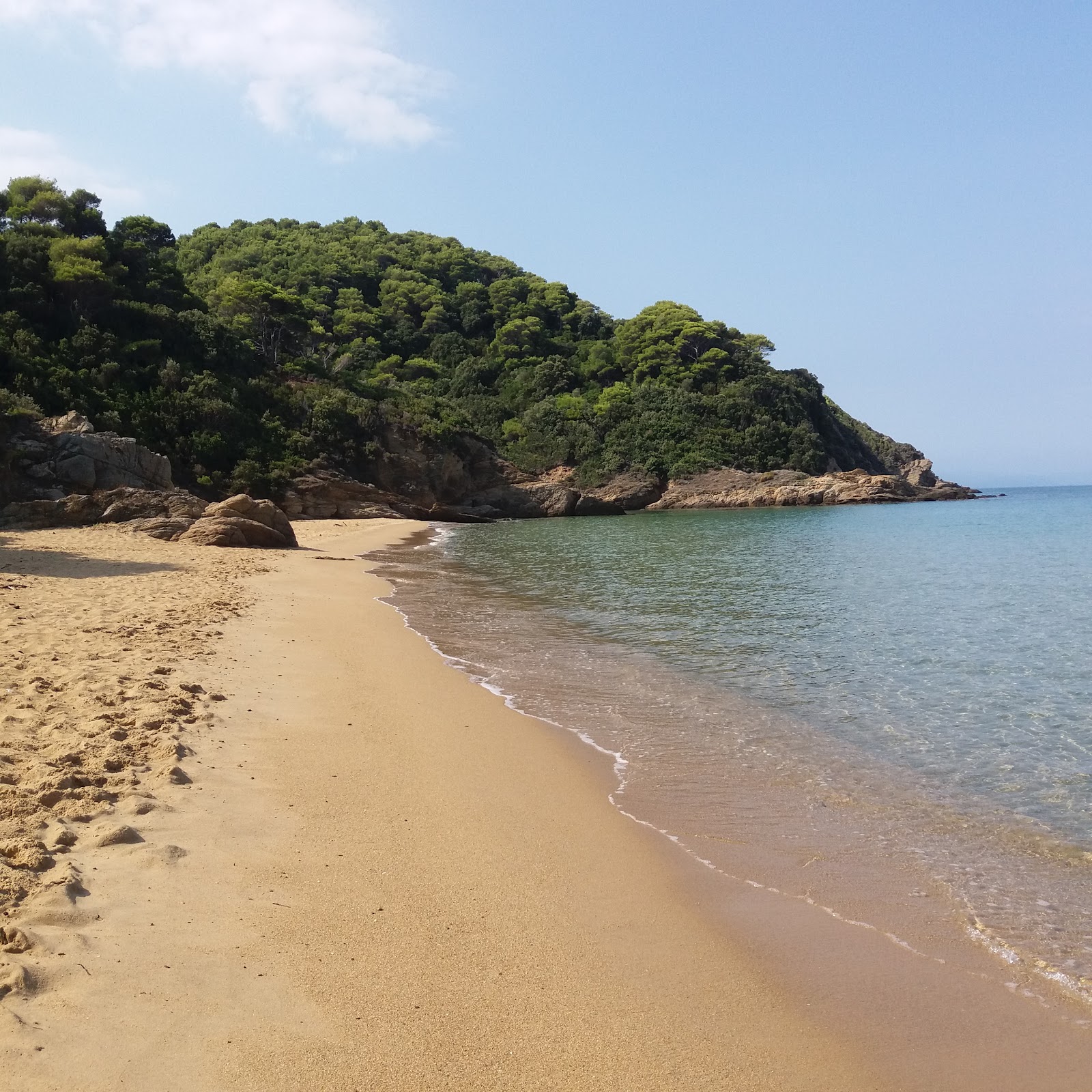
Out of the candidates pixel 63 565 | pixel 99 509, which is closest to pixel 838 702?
pixel 63 565

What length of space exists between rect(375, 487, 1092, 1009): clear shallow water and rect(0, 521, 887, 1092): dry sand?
1.10m

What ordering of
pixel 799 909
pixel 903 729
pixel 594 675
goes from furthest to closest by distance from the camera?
pixel 594 675 → pixel 903 729 → pixel 799 909

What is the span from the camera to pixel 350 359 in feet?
222

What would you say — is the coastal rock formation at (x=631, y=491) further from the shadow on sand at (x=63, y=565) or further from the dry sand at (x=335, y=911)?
the dry sand at (x=335, y=911)

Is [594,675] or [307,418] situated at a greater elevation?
[307,418]

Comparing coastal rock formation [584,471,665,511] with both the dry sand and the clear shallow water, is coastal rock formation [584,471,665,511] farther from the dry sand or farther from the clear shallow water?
the dry sand

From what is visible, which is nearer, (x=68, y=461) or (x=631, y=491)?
(x=68, y=461)

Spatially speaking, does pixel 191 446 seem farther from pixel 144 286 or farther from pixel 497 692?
pixel 497 692

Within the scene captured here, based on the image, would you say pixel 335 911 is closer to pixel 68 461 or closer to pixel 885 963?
pixel 885 963

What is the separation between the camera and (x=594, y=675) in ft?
32.8

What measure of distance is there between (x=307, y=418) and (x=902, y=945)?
4923cm

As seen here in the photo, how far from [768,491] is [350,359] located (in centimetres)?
3666

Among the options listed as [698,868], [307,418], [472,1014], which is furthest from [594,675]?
[307,418]

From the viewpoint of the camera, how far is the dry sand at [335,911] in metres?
2.89
